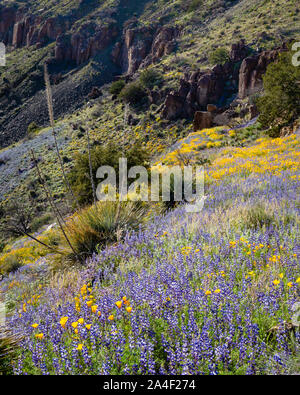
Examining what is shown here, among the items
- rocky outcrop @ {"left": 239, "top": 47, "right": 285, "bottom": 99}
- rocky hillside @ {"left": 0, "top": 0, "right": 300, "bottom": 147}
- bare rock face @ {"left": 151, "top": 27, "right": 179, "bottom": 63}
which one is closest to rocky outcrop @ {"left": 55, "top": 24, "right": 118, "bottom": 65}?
rocky hillside @ {"left": 0, "top": 0, "right": 300, "bottom": 147}

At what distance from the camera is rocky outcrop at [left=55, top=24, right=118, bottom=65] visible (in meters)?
69.6

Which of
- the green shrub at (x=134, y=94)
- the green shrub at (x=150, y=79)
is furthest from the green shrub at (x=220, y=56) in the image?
the green shrub at (x=134, y=94)

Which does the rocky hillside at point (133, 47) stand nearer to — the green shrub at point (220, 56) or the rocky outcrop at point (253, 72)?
the rocky outcrop at point (253, 72)

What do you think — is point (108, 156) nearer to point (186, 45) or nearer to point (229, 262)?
point (229, 262)

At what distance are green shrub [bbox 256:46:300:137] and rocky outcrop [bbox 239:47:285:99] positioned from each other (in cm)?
1343

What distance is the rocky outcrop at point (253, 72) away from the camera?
3247 cm

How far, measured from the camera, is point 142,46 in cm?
6284

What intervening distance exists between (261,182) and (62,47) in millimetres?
76934

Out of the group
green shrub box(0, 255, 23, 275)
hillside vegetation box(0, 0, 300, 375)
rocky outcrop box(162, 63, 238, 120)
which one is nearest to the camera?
hillside vegetation box(0, 0, 300, 375)

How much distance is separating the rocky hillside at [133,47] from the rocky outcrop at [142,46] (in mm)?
213

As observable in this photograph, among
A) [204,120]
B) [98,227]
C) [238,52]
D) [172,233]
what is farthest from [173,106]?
[172,233]

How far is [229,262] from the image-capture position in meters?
3.13

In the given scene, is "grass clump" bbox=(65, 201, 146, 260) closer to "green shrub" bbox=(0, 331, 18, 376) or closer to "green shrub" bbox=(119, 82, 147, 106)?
"green shrub" bbox=(0, 331, 18, 376)

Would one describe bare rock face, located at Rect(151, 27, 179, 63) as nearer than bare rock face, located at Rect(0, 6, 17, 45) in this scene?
Yes
